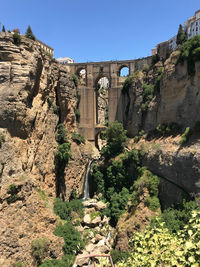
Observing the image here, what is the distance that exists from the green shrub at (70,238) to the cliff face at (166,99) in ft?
49.9

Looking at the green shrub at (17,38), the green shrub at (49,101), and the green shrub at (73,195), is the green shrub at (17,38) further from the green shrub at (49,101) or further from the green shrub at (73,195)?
the green shrub at (73,195)

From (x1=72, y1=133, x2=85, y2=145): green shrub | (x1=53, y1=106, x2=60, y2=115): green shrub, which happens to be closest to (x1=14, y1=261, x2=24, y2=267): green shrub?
(x1=72, y1=133, x2=85, y2=145): green shrub

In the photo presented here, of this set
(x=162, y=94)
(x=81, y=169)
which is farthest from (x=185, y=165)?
(x=81, y=169)

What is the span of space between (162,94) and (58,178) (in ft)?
53.2

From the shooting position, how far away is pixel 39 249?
1597cm

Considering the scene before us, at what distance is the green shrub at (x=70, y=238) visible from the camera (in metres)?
17.3

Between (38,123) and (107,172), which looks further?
(107,172)

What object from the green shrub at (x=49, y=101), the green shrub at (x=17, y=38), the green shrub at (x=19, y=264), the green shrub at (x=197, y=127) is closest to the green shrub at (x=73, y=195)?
the green shrub at (x=19, y=264)

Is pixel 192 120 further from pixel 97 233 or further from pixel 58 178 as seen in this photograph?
pixel 58 178

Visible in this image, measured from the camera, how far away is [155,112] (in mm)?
25859

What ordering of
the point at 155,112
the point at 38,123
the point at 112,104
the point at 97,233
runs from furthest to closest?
the point at 112,104
the point at 155,112
the point at 38,123
the point at 97,233

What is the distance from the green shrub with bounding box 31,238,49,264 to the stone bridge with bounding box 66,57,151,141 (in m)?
17.8

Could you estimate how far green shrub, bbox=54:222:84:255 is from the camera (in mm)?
17328

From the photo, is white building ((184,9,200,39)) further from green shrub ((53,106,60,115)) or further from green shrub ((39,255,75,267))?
green shrub ((39,255,75,267))
